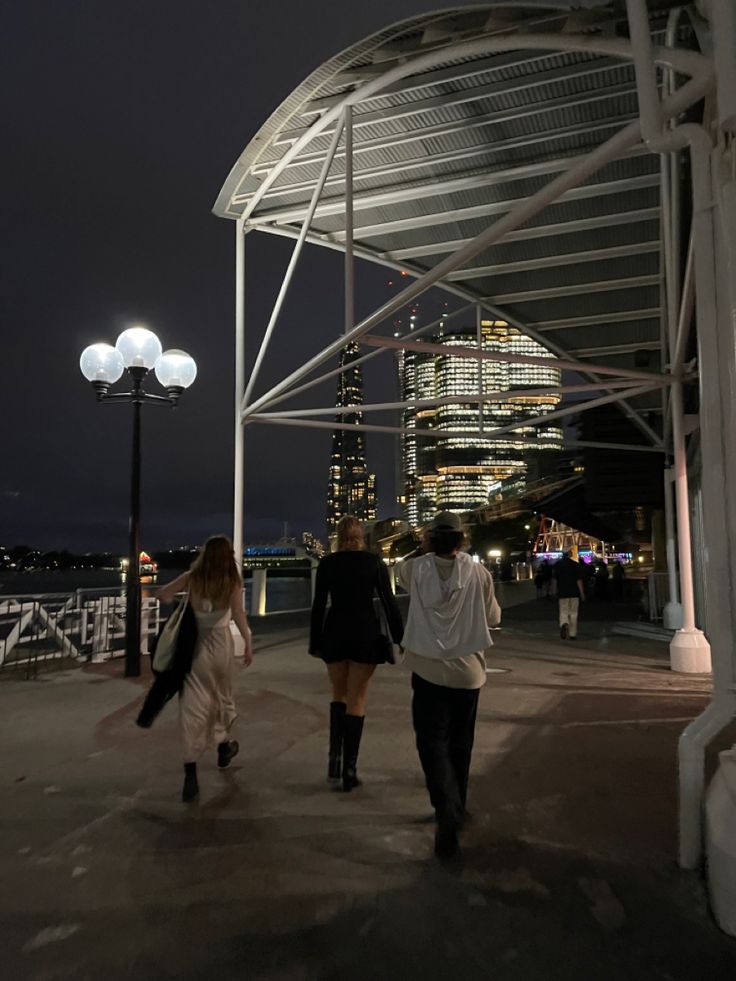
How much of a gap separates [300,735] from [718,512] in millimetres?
3961

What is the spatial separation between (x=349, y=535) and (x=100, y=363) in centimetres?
626

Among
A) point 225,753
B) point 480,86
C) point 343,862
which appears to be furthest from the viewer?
point 480,86

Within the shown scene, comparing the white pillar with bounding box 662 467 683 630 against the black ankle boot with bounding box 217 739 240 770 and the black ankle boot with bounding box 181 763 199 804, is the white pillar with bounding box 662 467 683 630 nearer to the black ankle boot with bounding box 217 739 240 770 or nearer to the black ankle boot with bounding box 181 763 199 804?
the black ankle boot with bounding box 217 739 240 770

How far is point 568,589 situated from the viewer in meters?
12.5

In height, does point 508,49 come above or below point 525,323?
below

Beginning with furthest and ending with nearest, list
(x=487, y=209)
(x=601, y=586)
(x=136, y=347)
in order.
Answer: (x=601, y=586)
(x=487, y=209)
(x=136, y=347)

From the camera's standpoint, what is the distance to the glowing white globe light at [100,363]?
9.49 m

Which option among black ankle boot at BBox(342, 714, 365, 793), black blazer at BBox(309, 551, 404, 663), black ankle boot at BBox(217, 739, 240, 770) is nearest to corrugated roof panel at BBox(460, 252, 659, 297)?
black blazer at BBox(309, 551, 404, 663)

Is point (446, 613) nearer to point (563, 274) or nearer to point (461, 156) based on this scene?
point (461, 156)

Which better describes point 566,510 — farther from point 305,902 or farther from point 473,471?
point 473,471

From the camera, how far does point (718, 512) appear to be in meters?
3.52

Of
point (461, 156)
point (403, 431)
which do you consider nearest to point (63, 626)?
point (403, 431)

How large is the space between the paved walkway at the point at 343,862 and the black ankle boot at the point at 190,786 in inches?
2.7

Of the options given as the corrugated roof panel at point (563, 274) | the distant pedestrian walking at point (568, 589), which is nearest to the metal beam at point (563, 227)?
the corrugated roof panel at point (563, 274)
